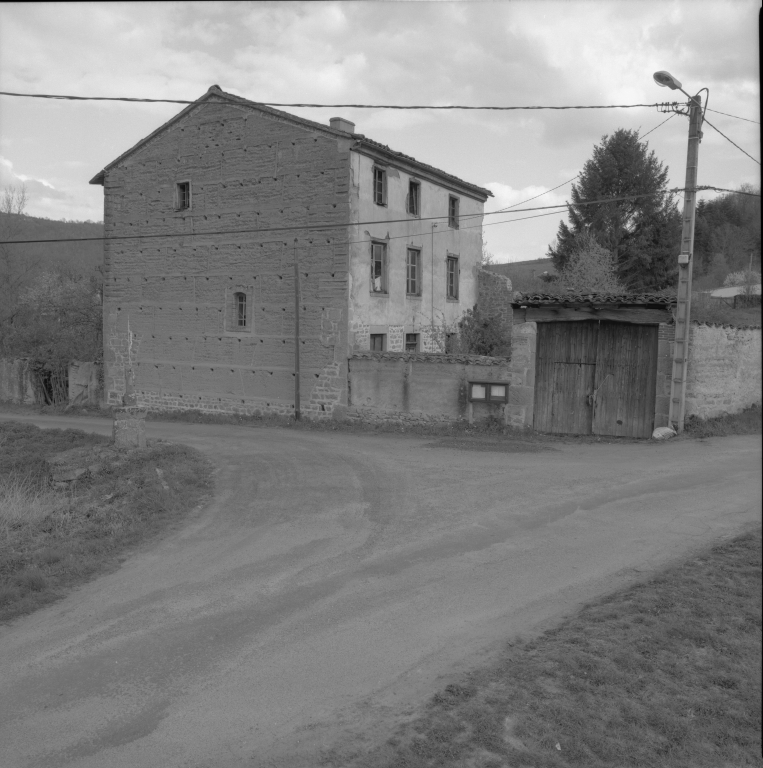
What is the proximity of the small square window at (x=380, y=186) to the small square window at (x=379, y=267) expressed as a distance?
4.27 ft

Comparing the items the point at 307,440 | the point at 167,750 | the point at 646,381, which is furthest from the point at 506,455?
the point at 167,750

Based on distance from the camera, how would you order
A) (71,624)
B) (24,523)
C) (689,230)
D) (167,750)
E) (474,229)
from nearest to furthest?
(167,750) < (71,624) < (24,523) < (689,230) < (474,229)

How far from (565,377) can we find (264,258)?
9839 mm

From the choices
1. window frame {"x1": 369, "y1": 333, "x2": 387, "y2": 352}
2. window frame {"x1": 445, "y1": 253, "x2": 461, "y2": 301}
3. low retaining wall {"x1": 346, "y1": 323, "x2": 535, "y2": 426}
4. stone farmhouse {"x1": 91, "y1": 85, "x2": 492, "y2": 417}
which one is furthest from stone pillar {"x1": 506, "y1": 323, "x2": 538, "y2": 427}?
window frame {"x1": 445, "y1": 253, "x2": 461, "y2": 301}

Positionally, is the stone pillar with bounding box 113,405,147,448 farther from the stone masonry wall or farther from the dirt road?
the stone masonry wall

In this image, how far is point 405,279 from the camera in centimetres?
2338

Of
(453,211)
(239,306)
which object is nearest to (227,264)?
(239,306)

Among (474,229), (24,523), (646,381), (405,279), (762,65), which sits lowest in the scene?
(24,523)

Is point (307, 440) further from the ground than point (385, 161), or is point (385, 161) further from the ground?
point (385, 161)

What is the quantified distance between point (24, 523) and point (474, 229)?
800 inches

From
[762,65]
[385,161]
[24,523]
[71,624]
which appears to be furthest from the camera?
[385,161]

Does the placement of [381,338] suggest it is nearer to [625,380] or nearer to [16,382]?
→ [625,380]

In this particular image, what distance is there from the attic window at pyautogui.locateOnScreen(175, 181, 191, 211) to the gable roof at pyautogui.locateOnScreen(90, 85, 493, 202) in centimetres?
185

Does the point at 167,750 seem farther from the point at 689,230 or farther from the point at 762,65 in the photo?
the point at 689,230
